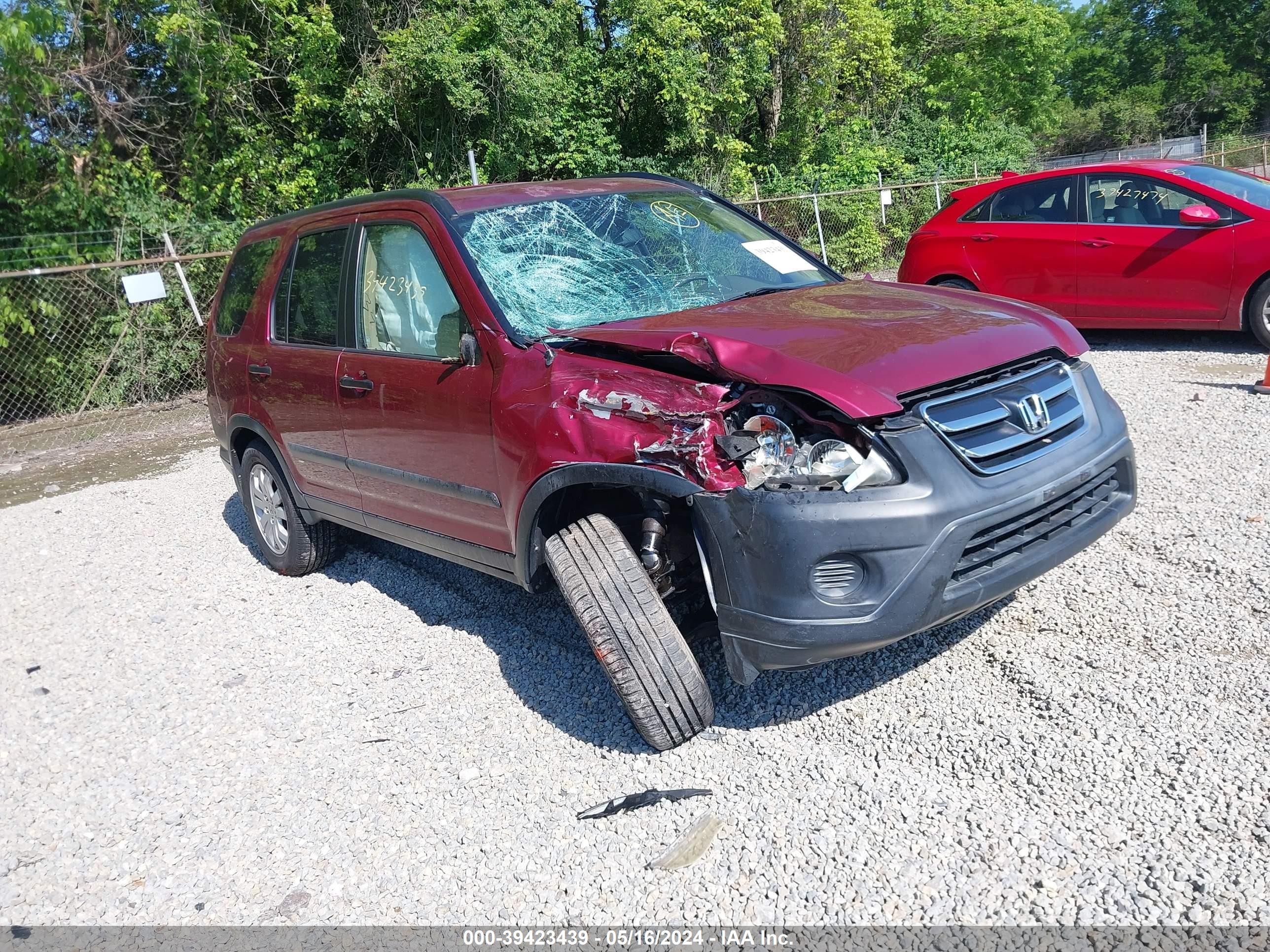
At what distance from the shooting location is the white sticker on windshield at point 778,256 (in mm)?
4238

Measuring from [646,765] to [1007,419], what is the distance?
1631 mm

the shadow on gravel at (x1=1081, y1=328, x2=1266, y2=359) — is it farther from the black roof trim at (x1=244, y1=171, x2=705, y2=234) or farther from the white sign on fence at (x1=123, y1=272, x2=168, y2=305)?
the white sign on fence at (x1=123, y1=272, x2=168, y2=305)

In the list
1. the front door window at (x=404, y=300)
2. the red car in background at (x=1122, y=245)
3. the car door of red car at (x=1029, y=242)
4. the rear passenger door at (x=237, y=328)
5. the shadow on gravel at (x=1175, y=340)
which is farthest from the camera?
the car door of red car at (x=1029, y=242)

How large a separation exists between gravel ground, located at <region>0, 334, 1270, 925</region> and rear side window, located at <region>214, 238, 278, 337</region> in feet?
5.81

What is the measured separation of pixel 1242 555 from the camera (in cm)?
401

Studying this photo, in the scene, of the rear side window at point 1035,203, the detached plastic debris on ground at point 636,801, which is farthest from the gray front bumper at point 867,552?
the rear side window at point 1035,203

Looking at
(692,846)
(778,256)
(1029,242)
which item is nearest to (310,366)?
(778,256)

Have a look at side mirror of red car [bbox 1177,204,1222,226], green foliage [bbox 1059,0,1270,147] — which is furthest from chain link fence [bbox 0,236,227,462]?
green foliage [bbox 1059,0,1270,147]

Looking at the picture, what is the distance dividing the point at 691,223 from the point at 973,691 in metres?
2.29

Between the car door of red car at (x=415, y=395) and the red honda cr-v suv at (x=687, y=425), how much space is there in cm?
1

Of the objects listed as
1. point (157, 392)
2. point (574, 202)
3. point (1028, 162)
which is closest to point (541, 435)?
point (574, 202)

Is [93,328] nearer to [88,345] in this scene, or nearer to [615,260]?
[88,345]

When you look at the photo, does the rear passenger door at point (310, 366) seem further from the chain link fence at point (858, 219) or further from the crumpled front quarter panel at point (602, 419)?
the chain link fence at point (858, 219)

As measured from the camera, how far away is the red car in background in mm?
7391
